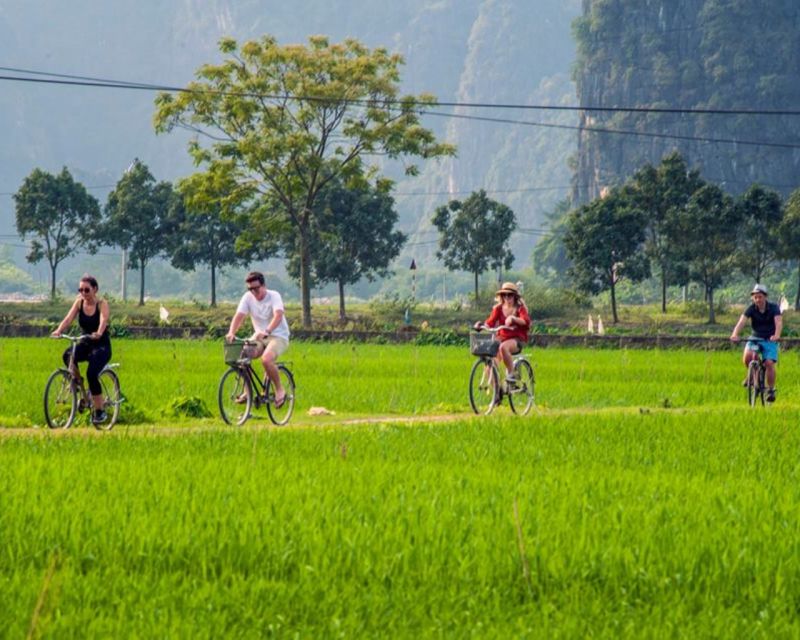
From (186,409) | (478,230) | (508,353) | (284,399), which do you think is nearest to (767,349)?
(508,353)

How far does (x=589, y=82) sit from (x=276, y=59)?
134798 millimetres

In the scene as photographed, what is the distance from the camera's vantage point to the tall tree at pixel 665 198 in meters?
73.9

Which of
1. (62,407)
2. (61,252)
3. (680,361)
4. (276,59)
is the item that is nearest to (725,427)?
(62,407)

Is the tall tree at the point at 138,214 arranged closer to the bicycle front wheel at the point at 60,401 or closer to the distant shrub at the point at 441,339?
the distant shrub at the point at 441,339

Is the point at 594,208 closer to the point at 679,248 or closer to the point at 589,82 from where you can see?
the point at 679,248

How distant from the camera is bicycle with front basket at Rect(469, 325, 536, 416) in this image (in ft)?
61.9

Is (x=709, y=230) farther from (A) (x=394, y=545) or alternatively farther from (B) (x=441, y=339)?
(A) (x=394, y=545)

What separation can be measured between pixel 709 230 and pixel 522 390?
178ft

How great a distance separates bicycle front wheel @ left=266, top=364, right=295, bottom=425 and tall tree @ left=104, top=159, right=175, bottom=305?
67.3 m

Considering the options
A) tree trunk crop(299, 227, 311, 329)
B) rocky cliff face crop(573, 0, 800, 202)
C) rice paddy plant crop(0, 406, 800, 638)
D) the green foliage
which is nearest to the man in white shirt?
rice paddy plant crop(0, 406, 800, 638)

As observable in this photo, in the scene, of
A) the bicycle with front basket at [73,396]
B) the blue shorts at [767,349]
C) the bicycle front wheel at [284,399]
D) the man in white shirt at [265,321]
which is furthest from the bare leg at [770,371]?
the bicycle with front basket at [73,396]

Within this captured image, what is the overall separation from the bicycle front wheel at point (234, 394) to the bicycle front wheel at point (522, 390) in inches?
152

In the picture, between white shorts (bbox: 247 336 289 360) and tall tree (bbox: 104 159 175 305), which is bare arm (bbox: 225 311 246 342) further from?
tall tree (bbox: 104 159 175 305)

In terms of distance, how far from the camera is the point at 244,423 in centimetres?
1755
